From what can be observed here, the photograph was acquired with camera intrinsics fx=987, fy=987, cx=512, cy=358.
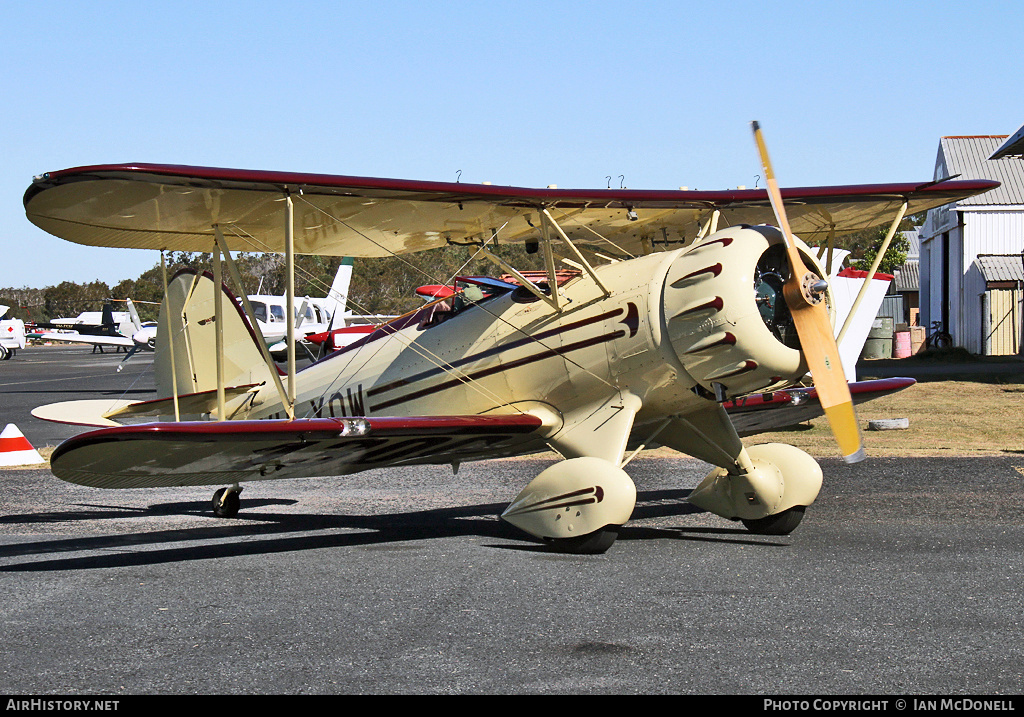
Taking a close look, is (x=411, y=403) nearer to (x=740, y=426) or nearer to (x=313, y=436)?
(x=313, y=436)

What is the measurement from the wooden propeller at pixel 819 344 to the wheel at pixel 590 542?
181 cm

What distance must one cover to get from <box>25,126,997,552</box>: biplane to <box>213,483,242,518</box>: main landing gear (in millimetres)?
23

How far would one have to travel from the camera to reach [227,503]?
33.4 feet

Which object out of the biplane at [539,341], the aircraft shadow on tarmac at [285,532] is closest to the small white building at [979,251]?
the biplane at [539,341]

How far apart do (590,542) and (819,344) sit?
7.37 feet

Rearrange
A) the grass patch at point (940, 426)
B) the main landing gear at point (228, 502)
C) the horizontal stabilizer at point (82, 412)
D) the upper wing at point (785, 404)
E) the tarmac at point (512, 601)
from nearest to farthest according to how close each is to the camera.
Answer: the tarmac at point (512, 601) < the upper wing at point (785, 404) < the horizontal stabilizer at point (82, 412) < the main landing gear at point (228, 502) < the grass patch at point (940, 426)

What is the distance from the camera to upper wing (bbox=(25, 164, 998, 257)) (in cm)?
715

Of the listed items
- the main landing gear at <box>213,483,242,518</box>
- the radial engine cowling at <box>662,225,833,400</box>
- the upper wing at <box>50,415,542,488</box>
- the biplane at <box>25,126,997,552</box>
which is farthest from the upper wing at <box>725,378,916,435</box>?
the main landing gear at <box>213,483,242,518</box>

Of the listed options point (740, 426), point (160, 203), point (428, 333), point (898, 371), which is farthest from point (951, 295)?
point (160, 203)

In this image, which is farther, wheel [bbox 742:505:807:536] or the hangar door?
the hangar door

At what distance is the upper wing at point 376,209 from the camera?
7.15 m

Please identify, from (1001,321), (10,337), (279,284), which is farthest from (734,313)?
(279,284)

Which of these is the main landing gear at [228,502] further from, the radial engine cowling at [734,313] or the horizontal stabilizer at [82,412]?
the radial engine cowling at [734,313]

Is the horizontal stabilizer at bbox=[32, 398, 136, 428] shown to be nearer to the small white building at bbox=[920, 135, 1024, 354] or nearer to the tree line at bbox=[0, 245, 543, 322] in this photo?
the tree line at bbox=[0, 245, 543, 322]
